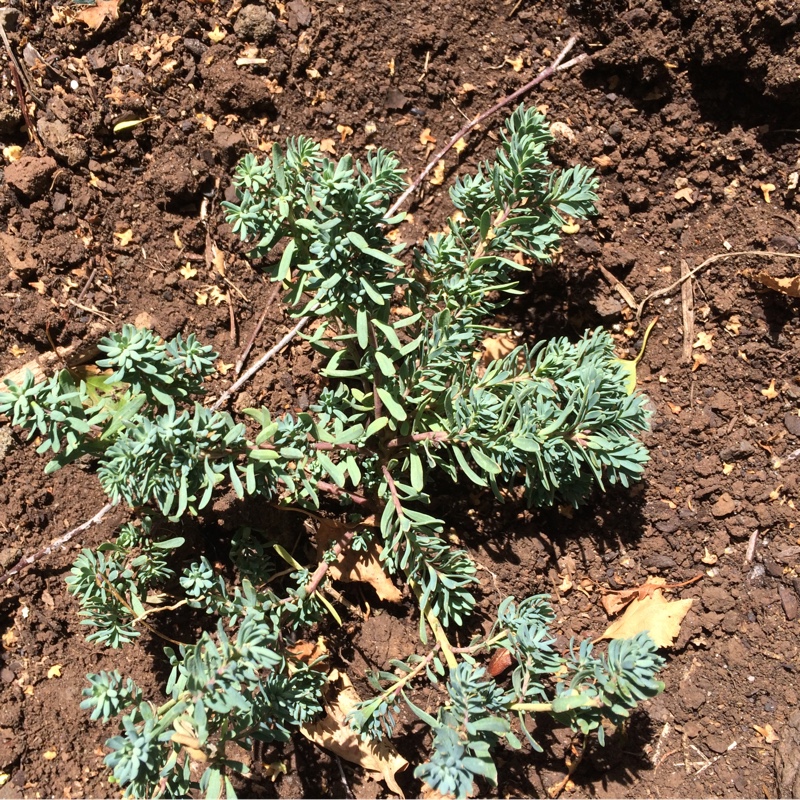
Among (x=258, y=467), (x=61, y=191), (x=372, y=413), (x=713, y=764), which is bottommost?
(x=713, y=764)

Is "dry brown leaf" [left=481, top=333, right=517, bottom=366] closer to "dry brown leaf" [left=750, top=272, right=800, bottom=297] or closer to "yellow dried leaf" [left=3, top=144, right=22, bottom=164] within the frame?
"dry brown leaf" [left=750, top=272, right=800, bottom=297]

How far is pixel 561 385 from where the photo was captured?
95.8 inches

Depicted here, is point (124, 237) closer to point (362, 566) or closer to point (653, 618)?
point (362, 566)

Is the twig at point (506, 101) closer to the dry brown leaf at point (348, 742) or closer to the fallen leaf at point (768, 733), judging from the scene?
the dry brown leaf at point (348, 742)

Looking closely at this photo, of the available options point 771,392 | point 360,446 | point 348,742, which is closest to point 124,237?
point 360,446

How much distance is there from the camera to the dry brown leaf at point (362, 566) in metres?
2.85

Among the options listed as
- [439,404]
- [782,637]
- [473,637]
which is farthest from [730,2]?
[473,637]

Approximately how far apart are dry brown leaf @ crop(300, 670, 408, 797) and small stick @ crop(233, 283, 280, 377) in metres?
1.31

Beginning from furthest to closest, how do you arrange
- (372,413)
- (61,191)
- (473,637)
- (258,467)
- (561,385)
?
(61,191) < (473,637) < (372,413) < (561,385) < (258,467)

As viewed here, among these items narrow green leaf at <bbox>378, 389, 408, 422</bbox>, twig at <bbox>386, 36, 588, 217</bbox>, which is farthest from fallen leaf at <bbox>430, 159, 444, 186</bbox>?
narrow green leaf at <bbox>378, 389, 408, 422</bbox>

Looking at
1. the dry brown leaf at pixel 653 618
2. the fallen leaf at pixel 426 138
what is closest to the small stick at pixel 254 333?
the fallen leaf at pixel 426 138

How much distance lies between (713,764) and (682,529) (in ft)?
2.95

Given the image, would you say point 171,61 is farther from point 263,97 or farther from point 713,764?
point 713,764

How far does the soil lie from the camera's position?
2.88 metres
